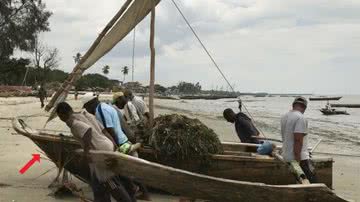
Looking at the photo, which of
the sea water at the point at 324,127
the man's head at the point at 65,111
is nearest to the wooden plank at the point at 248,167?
the man's head at the point at 65,111

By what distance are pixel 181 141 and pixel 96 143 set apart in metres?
2.46

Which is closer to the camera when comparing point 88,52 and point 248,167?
point 248,167

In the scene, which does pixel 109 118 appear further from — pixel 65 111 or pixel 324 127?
pixel 324 127

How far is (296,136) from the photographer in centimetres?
629

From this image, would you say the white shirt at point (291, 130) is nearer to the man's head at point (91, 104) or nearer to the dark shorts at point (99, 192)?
the dark shorts at point (99, 192)

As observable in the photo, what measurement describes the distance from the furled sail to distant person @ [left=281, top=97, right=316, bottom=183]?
10.9 feet

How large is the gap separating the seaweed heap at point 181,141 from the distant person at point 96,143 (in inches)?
85.3

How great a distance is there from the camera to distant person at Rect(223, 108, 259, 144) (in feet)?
28.6

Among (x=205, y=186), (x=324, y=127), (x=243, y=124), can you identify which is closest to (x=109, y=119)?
(x=243, y=124)

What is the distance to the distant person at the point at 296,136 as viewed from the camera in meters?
6.29

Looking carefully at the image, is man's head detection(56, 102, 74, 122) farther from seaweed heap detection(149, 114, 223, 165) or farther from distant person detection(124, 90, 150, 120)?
distant person detection(124, 90, 150, 120)

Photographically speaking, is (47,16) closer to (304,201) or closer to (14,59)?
(14,59)

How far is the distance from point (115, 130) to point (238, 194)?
3.64 meters

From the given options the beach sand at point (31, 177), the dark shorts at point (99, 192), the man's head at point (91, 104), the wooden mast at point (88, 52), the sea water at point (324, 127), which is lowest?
the sea water at point (324, 127)
